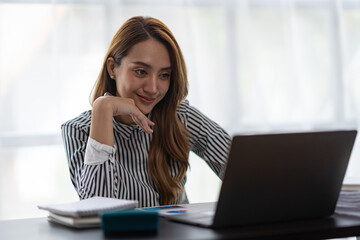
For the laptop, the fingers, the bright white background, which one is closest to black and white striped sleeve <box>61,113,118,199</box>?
the fingers

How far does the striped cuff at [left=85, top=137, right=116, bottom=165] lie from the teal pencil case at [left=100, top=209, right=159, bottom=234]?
59cm

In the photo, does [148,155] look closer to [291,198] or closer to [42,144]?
[291,198]

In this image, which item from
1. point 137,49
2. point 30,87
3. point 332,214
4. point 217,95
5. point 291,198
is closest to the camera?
point 291,198

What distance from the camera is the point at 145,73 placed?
1806mm

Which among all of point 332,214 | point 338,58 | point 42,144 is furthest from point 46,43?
point 332,214

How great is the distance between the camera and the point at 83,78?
281cm

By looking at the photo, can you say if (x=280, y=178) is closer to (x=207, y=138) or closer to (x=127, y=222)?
(x=127, y=222)

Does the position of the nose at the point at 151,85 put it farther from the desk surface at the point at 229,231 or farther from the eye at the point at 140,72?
the desk surface at the point at 229,231

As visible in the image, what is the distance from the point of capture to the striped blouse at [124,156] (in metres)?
1.59

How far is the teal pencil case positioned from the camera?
1.01m

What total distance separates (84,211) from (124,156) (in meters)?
0.65

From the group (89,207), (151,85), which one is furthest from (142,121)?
(89,207)

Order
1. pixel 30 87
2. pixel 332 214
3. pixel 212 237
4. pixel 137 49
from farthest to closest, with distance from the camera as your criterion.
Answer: pixel 30 87 → pixel 137 49 → pixel 332 214 → pixel 212 237

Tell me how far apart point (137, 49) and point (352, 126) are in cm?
199
